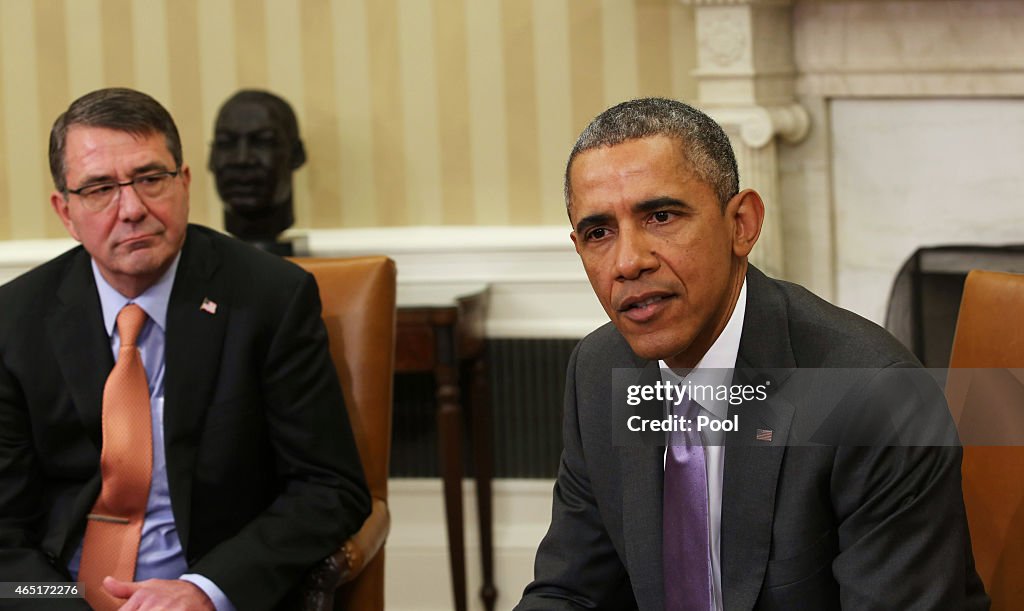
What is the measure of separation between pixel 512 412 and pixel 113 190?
5.86 ft

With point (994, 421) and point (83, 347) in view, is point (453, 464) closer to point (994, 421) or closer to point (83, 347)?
point (83, 347)

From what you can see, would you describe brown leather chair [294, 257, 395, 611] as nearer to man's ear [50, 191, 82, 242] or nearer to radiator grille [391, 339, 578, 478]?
man's ear [50, 191, 82, 242]

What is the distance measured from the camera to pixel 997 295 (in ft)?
6.77

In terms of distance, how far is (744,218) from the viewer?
1679 millimetres

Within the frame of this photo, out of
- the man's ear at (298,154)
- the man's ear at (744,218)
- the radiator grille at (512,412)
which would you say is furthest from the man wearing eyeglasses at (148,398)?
the radiator grille at (512,412)

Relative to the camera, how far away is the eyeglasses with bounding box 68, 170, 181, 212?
2416mm

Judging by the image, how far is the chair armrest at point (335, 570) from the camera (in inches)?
91.4

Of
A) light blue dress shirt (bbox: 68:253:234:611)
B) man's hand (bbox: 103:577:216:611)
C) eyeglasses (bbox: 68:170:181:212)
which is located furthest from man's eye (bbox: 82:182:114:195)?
man's hand (bbox: 103:577:216:611)

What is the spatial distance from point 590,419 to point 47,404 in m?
1.09

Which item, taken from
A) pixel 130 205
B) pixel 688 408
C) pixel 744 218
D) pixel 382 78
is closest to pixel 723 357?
pixel 688 408

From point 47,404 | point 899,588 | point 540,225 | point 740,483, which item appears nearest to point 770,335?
point 740,483

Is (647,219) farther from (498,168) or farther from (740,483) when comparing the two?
(498,168)

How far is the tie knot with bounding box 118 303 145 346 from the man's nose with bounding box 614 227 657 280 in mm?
1159

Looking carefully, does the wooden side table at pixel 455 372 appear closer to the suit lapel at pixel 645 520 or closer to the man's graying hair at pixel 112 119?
the man's graying hair at pixel 112 119
